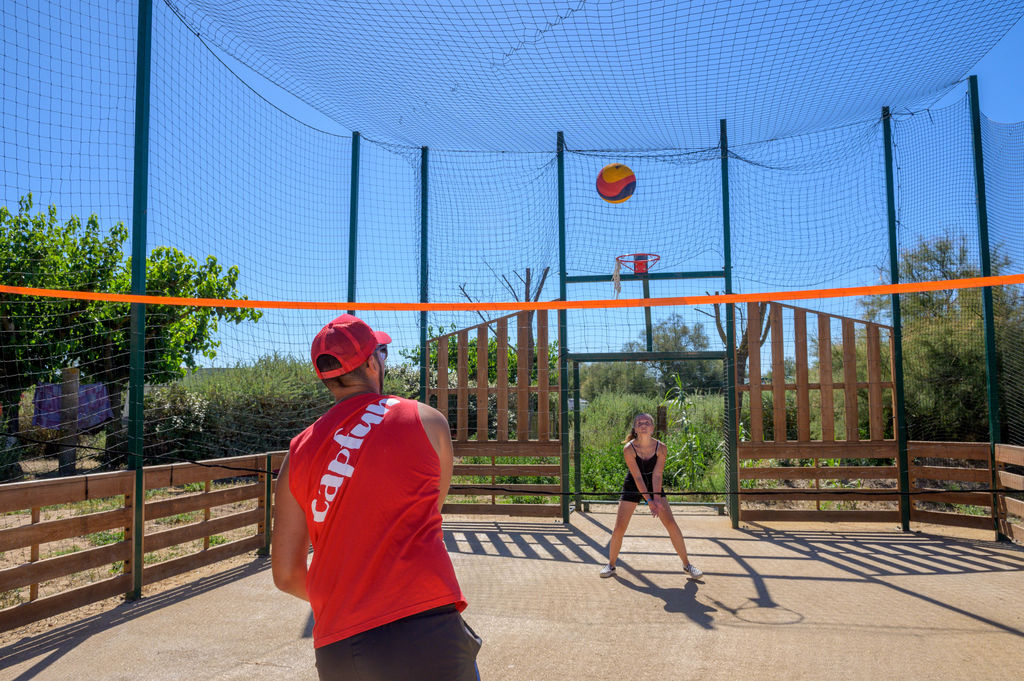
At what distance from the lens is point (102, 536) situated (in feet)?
24.0

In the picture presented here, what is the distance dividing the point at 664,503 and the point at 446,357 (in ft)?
11.9

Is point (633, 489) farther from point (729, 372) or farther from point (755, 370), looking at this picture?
point (755, 370)

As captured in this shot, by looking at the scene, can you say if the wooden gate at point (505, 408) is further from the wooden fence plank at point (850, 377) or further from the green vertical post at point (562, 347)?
the wooden fence plank at point (850, 377)

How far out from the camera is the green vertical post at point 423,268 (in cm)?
818

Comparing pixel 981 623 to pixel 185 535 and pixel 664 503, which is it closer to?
pixel 664 503

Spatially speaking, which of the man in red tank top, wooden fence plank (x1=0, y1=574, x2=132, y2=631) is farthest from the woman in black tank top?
the man in red tank top

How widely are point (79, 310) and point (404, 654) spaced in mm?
9655

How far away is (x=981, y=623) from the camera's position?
173 inches

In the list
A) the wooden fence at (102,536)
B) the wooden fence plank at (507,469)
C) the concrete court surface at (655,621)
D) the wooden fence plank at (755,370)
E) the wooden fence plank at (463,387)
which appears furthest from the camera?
the wooden fence plank at (463,387)

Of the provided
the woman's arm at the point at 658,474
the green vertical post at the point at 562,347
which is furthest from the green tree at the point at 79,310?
the woman's arm at the point at 658,474

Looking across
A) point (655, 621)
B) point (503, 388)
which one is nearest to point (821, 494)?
point (655, 621)

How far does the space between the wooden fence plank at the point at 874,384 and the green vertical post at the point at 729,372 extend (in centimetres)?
161

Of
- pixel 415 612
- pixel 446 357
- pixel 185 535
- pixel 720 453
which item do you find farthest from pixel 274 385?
pixel 415 612

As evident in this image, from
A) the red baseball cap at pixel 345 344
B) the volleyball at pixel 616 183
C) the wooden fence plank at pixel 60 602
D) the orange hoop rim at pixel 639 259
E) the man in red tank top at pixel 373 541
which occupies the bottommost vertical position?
the wooden fence plank at pixel 60 602
